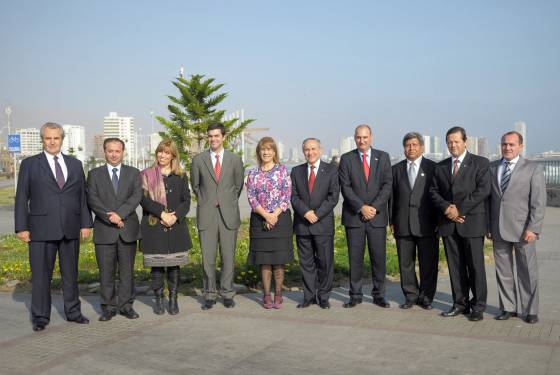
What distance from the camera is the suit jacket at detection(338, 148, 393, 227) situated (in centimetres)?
665

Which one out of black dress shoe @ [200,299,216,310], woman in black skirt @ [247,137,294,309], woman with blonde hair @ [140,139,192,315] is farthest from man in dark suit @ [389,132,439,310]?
woman with blonde hair @ [140,139,192,315]

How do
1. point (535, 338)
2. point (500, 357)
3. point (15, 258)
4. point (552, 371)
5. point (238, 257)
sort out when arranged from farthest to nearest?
point (15, 258) → point (238, 257) → point (535, 338) → point (500, 357) → point (552, 371)

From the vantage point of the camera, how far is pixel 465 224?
19.9 ft

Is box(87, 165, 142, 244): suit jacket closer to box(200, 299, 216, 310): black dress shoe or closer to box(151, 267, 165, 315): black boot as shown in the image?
box(151, 267, 165, 315): black boot

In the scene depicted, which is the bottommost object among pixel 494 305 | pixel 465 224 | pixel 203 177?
pixel 494 305

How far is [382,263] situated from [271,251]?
52.5 inches

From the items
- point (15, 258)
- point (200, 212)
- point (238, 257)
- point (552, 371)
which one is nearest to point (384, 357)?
point (552, 371)

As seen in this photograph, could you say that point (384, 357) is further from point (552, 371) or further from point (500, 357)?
point (552, 371)

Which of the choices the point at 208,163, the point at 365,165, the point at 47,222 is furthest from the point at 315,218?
the point at 47,222

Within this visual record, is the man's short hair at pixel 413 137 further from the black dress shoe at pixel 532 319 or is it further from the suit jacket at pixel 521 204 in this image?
the black dress shoe at pixel 532 319

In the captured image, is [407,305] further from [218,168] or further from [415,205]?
[218,168]

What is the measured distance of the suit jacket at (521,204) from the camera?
582 centimetres

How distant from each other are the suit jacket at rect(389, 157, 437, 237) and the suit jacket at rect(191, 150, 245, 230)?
195 centimetres

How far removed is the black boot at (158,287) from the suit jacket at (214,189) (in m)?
0.74
